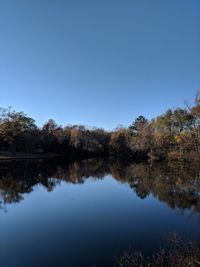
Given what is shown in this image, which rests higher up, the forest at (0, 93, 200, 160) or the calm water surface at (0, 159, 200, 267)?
the forest at (0, 93, 200, 160)

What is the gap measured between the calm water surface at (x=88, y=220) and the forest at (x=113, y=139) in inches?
517

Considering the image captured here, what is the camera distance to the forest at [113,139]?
5500cm

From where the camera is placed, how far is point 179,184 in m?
29.6

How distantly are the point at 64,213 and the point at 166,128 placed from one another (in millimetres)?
49195

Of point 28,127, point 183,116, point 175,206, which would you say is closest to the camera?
point 175,206

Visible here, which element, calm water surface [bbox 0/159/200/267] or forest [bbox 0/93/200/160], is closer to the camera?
calm water surface [bbox 0/159/200/267]

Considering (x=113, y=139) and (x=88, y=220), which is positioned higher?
(x=113, y=139)

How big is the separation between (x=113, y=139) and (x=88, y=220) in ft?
251

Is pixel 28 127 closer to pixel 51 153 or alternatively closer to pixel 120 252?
pixel 51 153

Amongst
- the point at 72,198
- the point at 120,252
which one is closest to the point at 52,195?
the point at 72,198

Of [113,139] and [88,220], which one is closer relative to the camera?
[88,220]

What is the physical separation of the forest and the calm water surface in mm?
13131

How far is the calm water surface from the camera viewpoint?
1135cm

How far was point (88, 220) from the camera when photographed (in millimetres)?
16438
